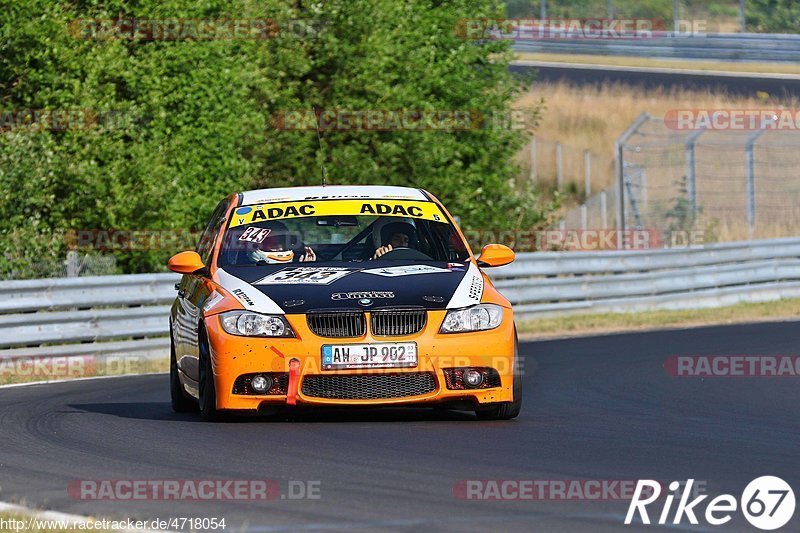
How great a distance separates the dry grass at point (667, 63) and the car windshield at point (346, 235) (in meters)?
36.7

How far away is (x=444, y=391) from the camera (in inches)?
359

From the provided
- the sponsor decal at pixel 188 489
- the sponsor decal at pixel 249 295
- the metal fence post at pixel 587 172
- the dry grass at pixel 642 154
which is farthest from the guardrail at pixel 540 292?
the metal fence post at pixel 587 172

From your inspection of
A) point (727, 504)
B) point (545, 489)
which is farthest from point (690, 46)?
point (727, 504)

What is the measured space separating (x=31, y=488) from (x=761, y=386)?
6700 millimetres

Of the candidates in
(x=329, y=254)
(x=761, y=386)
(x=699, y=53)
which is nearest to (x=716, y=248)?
(x=761, y=386)

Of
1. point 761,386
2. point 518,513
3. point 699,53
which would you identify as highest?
point 518,513

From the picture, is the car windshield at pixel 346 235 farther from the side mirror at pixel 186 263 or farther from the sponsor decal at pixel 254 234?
the side mirror at pixel 186 263

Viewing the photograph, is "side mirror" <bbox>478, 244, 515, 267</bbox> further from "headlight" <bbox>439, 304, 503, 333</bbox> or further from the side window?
the side window

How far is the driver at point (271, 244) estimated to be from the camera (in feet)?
33.2

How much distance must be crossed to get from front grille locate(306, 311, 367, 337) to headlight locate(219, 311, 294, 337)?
0.48ft

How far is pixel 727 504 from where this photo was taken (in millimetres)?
6188

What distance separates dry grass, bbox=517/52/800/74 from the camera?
48250 mm

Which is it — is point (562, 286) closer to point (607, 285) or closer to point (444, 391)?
point (607, 285)

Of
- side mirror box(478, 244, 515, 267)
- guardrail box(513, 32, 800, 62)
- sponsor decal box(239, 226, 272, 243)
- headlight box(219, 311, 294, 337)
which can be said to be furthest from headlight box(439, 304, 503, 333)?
guardrail box(513, 32, 800, 62)
